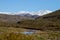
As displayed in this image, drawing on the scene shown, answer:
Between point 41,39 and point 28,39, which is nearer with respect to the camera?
point 28,39

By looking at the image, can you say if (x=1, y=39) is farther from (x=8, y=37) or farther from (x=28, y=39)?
(x=28, y=39)

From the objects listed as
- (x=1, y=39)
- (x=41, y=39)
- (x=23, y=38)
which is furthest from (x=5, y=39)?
(x=41, y=39)

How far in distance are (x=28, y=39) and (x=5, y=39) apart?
1386mm

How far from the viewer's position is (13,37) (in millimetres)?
12438

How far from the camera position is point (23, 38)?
1267 centimetres

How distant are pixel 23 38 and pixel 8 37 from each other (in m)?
0.90

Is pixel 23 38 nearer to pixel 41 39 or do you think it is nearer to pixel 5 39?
pixel 5 39

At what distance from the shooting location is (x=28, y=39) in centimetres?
1255

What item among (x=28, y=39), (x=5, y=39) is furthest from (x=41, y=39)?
(x=5, y=39)

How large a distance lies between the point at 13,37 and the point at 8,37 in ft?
1.03

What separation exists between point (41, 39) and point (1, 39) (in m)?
3.59

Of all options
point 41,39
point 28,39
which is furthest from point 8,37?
point 41,39

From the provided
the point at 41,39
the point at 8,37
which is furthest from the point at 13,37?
the point at 41,39

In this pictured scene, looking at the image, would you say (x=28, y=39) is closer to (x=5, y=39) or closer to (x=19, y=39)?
(x=19, y=39)
